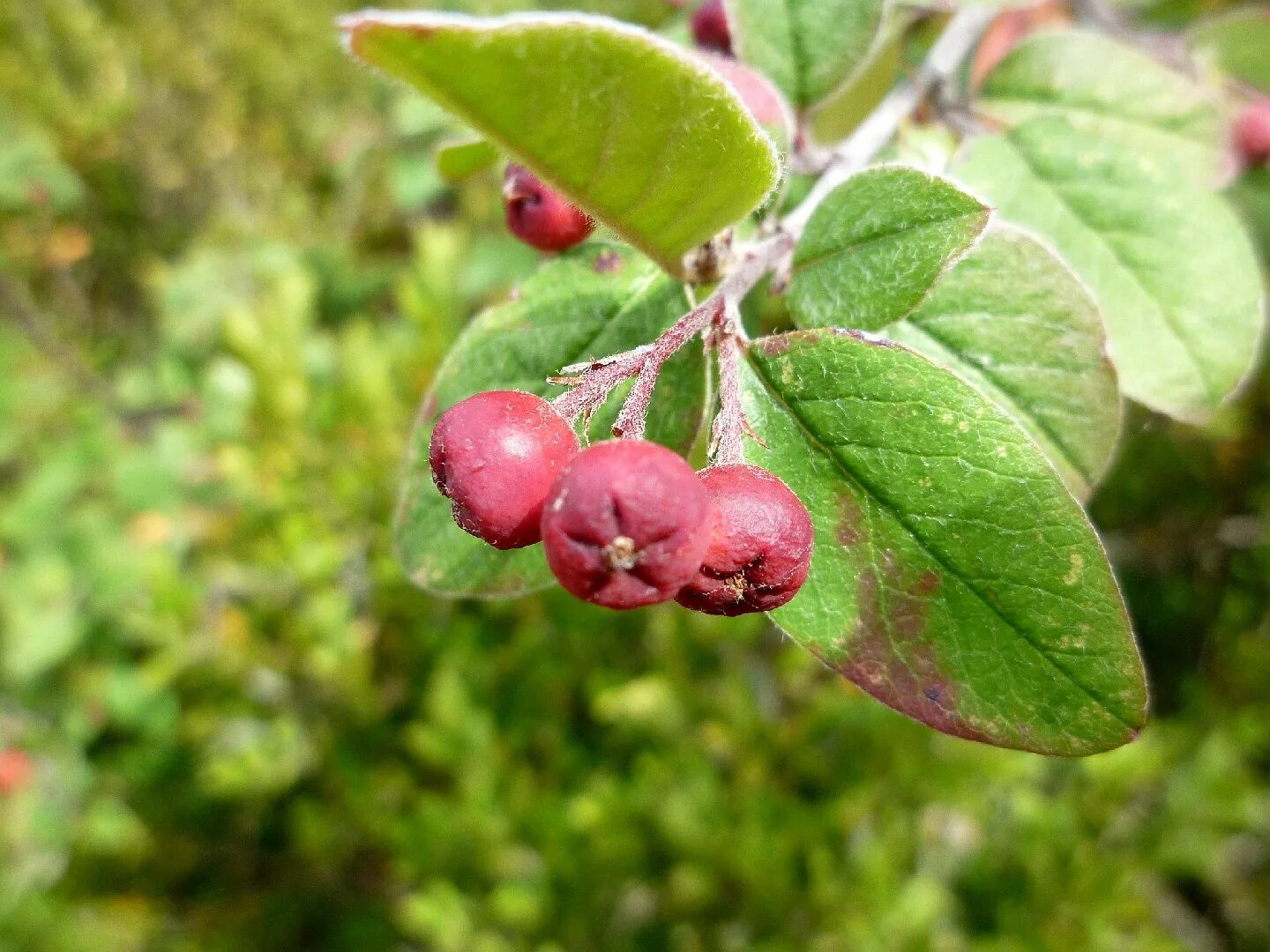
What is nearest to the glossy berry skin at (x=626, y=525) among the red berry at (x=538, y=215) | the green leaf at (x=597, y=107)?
the green leaf at (x=597, y=107)

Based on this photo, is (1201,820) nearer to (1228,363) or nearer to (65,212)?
(1228,363)

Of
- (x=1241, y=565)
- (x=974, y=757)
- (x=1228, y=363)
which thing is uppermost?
(x=1228, y=363)

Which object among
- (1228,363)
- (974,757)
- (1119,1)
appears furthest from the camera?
(974,757)

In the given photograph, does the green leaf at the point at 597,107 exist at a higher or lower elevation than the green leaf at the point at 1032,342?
higher

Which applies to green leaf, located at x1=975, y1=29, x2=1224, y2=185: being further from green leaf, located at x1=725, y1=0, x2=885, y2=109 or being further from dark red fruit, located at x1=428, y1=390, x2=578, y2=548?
dark red fruit, located at x1=428, y1=390, x2=578, y2=548

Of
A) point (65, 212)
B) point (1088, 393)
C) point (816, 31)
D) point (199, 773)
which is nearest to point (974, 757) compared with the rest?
point (1088, 393)

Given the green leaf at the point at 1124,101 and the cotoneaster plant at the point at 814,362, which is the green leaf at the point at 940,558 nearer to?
the cotoneaster plant at the point at 814,362
